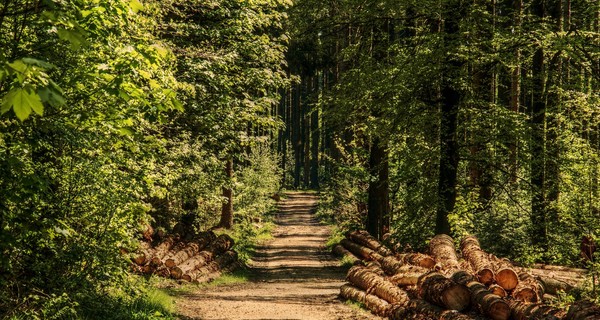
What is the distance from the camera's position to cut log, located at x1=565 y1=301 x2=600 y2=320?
6.64 meters

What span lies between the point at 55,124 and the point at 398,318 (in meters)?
6.87

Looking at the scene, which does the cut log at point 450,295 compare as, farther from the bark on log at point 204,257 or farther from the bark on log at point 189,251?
the bark on log at point 189,251

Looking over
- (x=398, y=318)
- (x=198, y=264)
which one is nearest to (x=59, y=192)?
(x=398, y=318)

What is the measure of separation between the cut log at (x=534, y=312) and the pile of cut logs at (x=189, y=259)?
839cm

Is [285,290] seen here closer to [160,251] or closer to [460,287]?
[160,251]

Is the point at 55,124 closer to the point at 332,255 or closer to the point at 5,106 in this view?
the point at 5,106

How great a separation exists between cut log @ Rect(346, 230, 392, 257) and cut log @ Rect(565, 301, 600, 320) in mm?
10136

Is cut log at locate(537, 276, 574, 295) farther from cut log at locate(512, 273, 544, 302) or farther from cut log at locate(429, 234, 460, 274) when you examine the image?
cut log at locate(512, 273, 544, 302)

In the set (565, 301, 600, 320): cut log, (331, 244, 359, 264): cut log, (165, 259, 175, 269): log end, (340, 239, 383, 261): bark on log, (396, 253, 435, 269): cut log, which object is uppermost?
(565, 301, 600, 320): cut log

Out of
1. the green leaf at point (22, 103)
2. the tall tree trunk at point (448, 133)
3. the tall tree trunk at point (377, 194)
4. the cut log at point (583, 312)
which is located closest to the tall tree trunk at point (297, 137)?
the tall tree trunk at point (377, 194)

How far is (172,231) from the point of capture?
→ 18.0m

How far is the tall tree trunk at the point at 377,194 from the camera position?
19750 millimetres

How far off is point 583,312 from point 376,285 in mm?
5517

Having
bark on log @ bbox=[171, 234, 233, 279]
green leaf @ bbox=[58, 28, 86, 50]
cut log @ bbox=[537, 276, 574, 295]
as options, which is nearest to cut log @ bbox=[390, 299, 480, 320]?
cut log @ bbox=[537, 276, 574, 295]
